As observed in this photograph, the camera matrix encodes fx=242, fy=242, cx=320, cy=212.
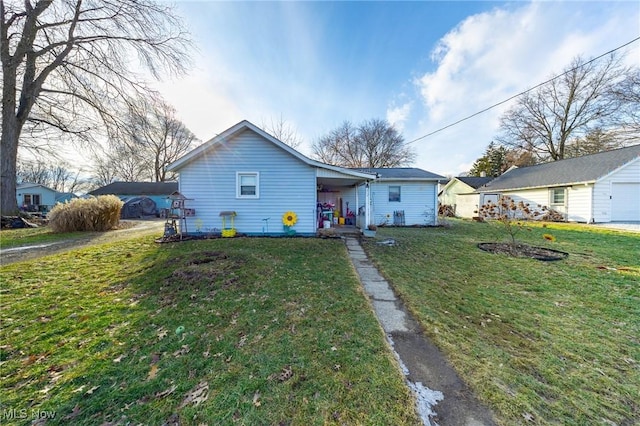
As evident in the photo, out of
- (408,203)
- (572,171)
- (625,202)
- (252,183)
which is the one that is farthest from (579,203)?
(252,183)

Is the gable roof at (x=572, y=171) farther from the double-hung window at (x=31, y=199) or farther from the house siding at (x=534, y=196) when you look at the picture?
the double-hung window at (x=31, y=199)

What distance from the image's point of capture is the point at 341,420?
184 cm

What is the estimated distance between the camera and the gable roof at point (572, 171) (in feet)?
47.6

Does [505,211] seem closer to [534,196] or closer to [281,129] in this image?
[534,196]

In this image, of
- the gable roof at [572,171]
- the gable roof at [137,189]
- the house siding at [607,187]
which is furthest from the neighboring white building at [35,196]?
the house siding at [607,187]

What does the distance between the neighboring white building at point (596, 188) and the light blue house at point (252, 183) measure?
50.2 ft

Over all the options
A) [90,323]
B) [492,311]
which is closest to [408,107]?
[492,311]

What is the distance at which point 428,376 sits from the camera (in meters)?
2.34

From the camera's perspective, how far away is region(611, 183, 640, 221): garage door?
14391mm

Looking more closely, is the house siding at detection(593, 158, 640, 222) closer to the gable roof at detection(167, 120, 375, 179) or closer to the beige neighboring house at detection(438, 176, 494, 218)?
the beige neighboring house at detection(438, 176, 494, 218)

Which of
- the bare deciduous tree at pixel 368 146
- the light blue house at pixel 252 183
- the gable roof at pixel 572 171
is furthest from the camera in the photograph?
the bare deciduous tree at pixel 368 146

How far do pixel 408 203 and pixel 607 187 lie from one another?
11788 millimetres

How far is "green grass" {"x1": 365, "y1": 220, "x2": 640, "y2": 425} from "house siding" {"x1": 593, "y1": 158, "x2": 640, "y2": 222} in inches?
432

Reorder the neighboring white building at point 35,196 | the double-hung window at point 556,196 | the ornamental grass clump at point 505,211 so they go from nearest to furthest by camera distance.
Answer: the ornamental grass clump at point 505,211 < the double-hung window at point 556,196 < the neighboring white building at point 35,196
